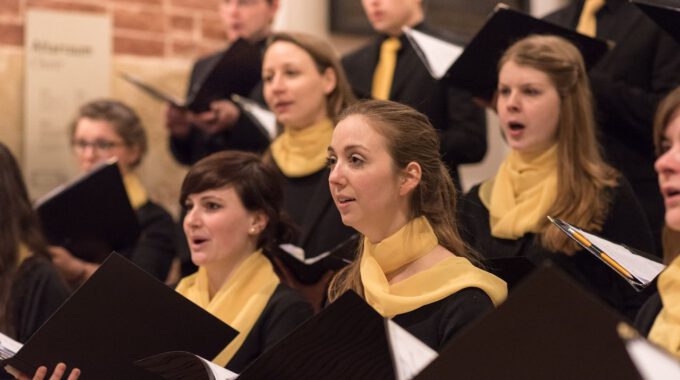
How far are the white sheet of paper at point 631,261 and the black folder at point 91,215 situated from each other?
67.2 inches

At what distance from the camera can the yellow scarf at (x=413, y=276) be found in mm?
2066

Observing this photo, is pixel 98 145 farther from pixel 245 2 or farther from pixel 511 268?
pixel 511 268

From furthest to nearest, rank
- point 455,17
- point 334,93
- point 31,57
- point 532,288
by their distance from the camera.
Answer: point 455,17
point 31,57
point 334,93
point 532,288

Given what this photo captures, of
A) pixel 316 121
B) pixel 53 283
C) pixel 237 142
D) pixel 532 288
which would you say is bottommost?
pixel 53 283

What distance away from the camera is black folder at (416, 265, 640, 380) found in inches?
54.2

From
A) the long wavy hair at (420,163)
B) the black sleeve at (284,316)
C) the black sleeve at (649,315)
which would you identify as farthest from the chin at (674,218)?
the black sleeve at (284,316)

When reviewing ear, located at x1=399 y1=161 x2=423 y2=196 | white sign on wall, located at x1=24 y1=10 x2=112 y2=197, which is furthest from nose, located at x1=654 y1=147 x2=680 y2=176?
white sign on wall, located at x1=24 y1=10 x2=112 y2=197

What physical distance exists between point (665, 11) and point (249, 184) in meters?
1.11

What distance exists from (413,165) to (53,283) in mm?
1309

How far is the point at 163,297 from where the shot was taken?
223cm

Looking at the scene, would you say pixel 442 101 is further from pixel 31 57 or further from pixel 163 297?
pixel 31 57

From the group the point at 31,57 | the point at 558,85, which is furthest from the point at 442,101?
the point at 31,57

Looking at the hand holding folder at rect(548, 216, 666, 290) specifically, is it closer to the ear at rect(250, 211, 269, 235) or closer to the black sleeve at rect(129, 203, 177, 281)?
the ear at rect(250, 211, 269, 235)

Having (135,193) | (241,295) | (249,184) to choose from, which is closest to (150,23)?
(135,193)
